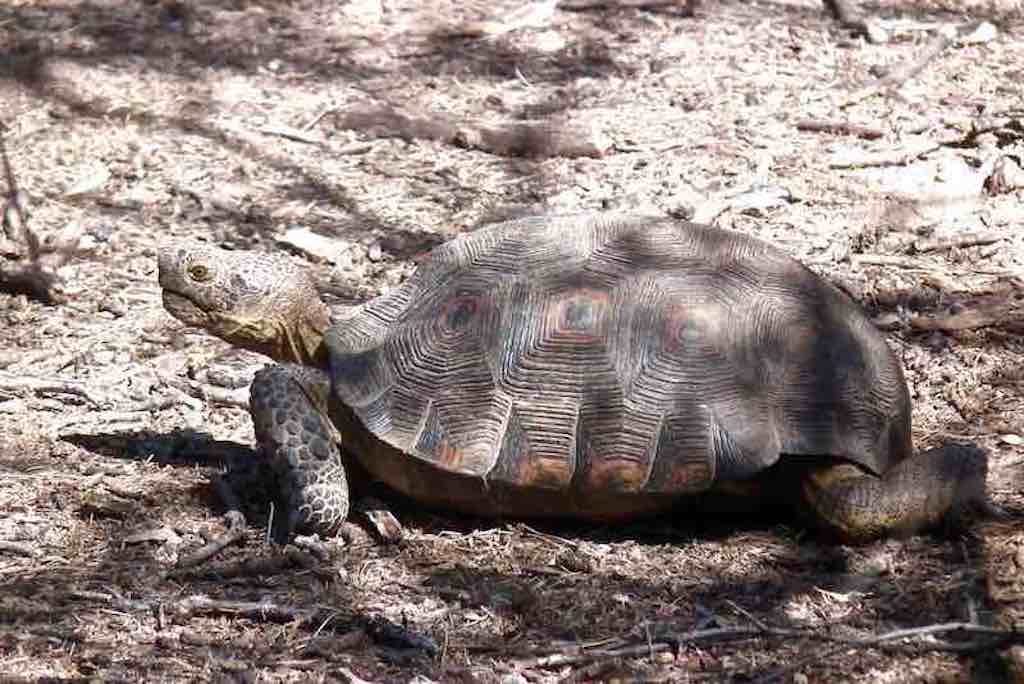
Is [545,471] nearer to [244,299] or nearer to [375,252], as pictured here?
[244,299]

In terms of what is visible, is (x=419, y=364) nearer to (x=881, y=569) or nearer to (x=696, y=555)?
(x=696, y=555)

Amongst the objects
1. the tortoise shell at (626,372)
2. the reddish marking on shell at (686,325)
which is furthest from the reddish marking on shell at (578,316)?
the reddish marking on shell at (686,325)

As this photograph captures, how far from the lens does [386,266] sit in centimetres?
718

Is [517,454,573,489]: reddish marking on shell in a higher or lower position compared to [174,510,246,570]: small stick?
higher

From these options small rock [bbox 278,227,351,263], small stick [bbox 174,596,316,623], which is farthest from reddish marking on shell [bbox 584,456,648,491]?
small rock [bbox 278,227,351,263]

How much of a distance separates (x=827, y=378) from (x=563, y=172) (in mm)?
3442

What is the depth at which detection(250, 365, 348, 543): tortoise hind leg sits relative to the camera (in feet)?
16.0

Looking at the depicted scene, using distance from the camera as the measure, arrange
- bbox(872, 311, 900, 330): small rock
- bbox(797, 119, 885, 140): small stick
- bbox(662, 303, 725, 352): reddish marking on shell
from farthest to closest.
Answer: bbox(797, 119, 885, 140): small stick → bbox(872, 311, 900, 330): small rock → bbox(662, 303, 725, 352): reddish marking on shell

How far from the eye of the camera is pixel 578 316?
190 inches

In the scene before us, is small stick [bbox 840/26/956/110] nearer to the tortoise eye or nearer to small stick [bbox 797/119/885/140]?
small stick [bbox 797/119/885/140]

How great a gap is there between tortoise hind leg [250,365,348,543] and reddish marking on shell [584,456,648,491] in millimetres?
827

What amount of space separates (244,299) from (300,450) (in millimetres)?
739

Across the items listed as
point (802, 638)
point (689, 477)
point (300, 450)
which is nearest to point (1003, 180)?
point (689, 477)

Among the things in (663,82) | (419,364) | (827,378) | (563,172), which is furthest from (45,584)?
(663,82)
